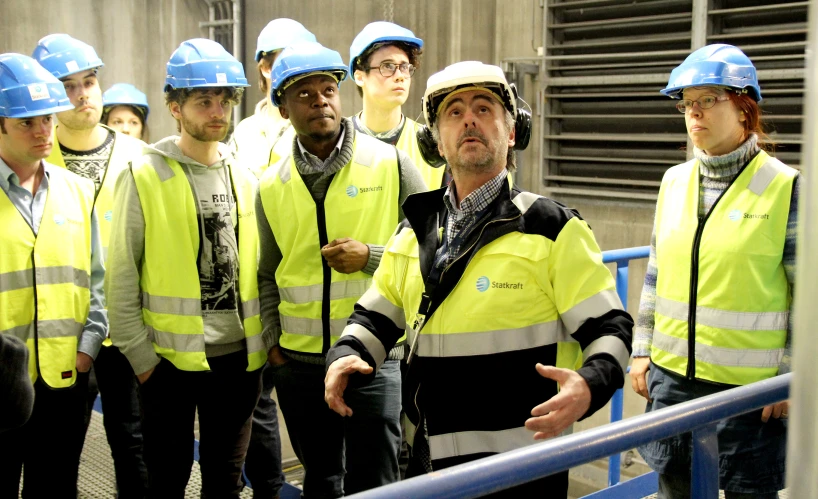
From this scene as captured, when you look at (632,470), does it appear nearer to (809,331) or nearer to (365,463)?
(365,463)

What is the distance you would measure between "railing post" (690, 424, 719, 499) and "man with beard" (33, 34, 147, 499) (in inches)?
97.1

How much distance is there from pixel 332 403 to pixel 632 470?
4.71 meters

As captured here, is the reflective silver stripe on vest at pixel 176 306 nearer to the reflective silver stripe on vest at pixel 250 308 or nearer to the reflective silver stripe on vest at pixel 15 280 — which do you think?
the reflective silver stripe on vest at pixel 250 308

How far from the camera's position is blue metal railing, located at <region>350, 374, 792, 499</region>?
146 cm

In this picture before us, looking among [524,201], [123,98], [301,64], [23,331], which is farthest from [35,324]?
[123,98]

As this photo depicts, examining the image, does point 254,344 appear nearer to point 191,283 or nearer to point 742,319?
point 191,283

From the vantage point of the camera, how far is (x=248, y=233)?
316cm

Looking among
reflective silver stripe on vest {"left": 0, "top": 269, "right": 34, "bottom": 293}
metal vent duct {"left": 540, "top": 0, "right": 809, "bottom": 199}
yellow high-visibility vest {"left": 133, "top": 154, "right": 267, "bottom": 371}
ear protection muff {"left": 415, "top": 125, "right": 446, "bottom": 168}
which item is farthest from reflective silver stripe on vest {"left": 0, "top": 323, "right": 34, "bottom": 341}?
metal vent duct {"left": 540, "top": 0, "right": 809, "bottom": 199}

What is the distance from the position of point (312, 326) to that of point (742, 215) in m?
1.49

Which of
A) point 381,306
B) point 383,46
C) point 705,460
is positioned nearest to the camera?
point 705,460

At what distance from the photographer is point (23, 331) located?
2.97m

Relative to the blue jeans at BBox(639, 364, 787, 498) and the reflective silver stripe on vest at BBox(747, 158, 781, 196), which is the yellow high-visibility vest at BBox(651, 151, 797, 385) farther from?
the blue jeans at BBox(639, 364, 787, 498)

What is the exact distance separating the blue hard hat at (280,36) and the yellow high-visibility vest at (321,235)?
170 cm

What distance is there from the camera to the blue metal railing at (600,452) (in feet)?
4.80
